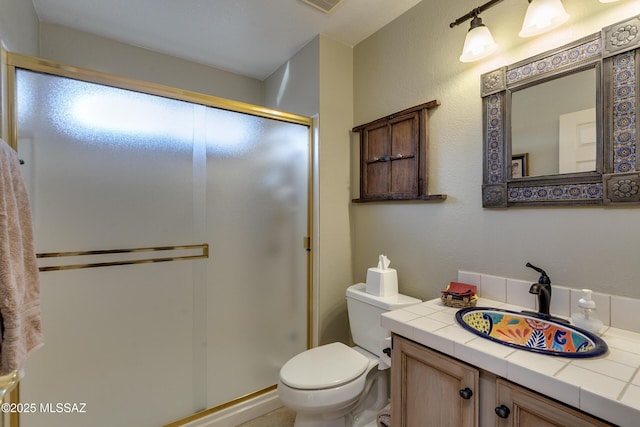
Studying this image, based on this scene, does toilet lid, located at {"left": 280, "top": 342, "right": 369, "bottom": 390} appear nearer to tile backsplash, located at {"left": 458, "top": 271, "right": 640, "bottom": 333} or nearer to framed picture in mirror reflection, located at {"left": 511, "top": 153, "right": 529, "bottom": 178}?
tile backsplash, located at {"left": 458, "top": 271, "right": 640, "bottom": 333}

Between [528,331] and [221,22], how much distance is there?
2231mm

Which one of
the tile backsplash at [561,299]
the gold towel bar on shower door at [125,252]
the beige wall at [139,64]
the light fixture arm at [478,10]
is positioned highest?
the beige wall at [139,64]

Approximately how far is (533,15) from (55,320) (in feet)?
7.58

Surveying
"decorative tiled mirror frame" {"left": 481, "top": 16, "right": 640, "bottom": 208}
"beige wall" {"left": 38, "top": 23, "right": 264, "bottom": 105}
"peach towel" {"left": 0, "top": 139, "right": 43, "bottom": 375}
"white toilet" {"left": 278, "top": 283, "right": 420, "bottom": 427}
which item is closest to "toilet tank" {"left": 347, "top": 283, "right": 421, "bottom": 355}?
"white toilet" {"left": 278, "top": 283, "right": 420, "bottom": 427}

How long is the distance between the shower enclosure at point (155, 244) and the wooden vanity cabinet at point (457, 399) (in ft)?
3.25

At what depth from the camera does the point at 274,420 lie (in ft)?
5.66

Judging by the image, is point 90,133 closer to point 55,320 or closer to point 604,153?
point 55,320

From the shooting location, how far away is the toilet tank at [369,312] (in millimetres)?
1479

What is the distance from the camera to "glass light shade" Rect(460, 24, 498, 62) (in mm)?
1213

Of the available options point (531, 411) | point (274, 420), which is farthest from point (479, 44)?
point (274, 420)

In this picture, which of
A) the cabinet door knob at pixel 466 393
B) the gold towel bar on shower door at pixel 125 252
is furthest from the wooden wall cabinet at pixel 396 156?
the gold towel bar on shower door at pixel 125 252

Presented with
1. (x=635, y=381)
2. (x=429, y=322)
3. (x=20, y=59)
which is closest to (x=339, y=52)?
(x=20, y=59)

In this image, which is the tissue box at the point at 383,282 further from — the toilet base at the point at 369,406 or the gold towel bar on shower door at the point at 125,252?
the gold towel bar on shower door at the point at 125,252

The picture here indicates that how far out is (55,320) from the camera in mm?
1258
